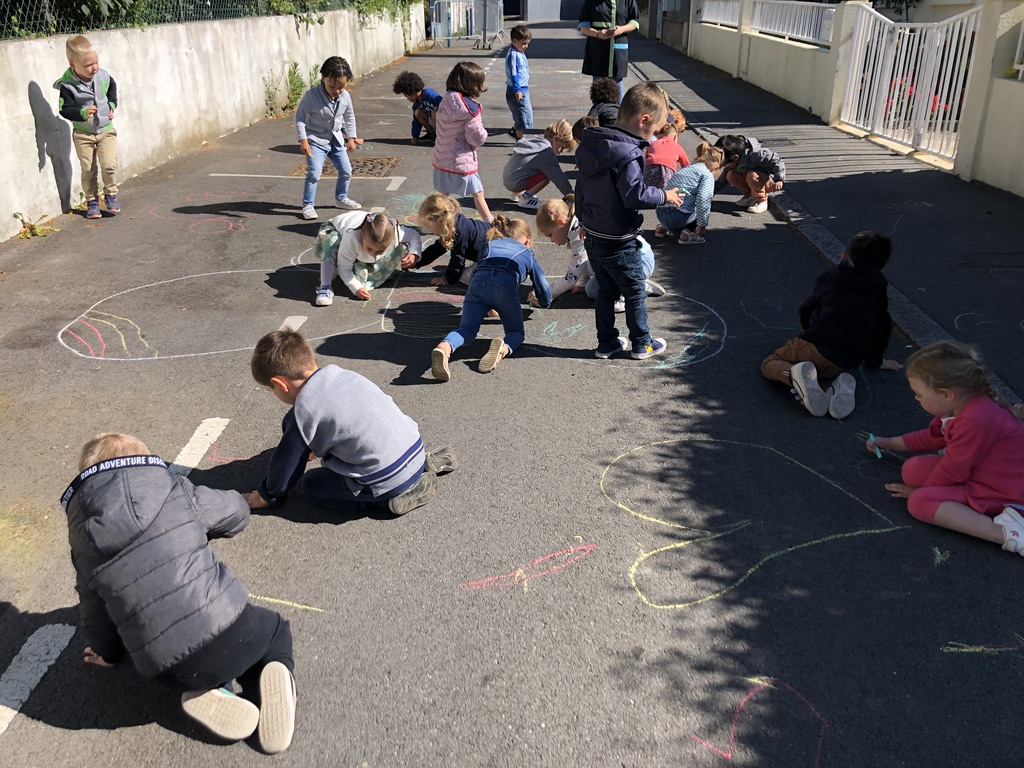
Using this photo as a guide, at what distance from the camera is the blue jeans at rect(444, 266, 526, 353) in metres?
5.10

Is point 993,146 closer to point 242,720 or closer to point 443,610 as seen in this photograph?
point 443,610

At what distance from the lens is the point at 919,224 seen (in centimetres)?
750

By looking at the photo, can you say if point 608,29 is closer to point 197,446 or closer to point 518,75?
point 518,75

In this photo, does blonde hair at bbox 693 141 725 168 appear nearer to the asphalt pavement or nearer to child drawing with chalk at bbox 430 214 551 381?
the asphalt pavement

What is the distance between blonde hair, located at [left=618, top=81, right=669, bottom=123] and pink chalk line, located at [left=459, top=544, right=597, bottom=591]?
2544mm

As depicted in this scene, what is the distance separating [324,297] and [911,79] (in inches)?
343

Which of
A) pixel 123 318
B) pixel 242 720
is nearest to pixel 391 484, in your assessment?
pixel 242 720

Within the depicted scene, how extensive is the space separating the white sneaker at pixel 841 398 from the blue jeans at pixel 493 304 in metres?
1.91

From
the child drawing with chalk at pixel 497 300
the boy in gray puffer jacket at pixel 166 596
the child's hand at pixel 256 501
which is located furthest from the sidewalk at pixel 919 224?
the boy in gray puffer jacket at pixel 166 596

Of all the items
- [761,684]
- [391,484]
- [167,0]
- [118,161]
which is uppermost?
[167,0]

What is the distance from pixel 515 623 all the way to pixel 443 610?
28 centimetres

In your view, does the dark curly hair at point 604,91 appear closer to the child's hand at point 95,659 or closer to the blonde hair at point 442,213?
the blonde hair at point 442,213

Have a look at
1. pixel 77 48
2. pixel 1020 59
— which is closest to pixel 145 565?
pixel 77 48

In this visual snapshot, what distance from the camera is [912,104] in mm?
10641
